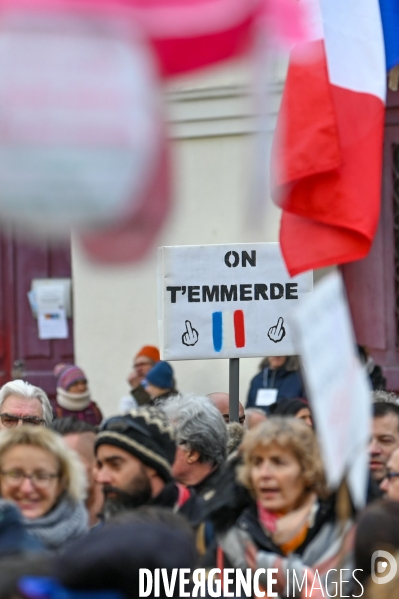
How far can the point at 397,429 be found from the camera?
458 centimetres

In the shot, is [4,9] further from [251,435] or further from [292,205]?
[292,205]

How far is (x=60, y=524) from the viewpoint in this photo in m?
3.29

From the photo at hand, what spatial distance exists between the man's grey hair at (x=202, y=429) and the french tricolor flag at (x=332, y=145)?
0.74 metres

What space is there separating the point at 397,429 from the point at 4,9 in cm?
344

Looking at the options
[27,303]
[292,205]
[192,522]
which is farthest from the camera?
[27,303]

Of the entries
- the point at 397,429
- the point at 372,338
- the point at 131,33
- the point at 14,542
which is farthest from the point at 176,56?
the point at 372,338

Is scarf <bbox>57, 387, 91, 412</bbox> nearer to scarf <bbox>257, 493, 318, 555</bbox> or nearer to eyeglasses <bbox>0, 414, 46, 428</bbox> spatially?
eyeglasses <bbox>0, 414, 46, 428</bbox>

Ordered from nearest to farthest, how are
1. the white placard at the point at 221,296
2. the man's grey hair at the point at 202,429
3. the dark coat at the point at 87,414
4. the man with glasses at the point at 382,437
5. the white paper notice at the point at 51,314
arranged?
the man's grey hair at the point at 202,429 < the man with glasses at the point at 382,437 < the white placard at the point at 221,296 < the dark coat at the point at 87,414 < the white paper notice at the point at 51,314

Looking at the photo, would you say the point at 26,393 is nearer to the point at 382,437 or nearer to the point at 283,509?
the point at 382,437

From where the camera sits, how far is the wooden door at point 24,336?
956 centimetres

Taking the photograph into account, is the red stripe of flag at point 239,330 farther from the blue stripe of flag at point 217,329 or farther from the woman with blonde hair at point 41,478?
the woman with blonde hair at point 41,478

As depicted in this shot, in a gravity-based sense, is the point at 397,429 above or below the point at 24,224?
below

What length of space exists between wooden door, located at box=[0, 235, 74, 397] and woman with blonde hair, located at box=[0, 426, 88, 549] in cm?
613

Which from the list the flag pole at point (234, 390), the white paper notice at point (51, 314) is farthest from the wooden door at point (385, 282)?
the flag pole at point (234, 390)
